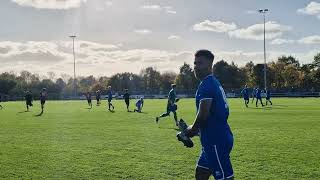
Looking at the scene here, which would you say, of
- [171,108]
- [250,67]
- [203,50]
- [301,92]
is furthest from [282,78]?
[203,50]

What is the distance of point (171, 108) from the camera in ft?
80.8

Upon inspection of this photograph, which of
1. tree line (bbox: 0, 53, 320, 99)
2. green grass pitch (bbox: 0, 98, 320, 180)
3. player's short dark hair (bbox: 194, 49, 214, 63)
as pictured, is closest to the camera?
player's short dark hair (bbox: 194, 49, 214, 63)

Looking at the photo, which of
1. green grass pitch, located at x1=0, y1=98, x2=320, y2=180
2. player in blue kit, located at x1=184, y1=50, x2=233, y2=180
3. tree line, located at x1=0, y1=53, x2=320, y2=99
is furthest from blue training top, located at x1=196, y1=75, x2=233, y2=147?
tree line, located at x1=0, y1=53, x2=320, y2=99

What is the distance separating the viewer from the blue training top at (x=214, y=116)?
5.61 m

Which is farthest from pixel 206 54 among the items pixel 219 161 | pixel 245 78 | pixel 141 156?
pixel 245 78

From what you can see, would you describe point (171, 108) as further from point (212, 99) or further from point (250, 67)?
point (250, 67)

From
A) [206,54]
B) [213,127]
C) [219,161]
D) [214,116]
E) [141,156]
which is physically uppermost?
[206,54]

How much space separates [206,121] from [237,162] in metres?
5.75

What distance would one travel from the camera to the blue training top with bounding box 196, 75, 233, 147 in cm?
561

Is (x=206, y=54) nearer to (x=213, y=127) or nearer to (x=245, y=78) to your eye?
(x=213, y=127)

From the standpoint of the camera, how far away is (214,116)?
5629mm

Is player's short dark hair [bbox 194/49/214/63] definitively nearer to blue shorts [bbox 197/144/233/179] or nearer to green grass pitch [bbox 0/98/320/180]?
blue shorts [bbox 197/144/233/179]

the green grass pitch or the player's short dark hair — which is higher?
the player's short dark hair

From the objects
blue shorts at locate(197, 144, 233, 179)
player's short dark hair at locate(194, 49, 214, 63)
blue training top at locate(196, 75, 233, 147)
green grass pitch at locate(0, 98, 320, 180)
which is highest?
player's short dark hair at locate(194, 49, 214, 63)
